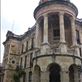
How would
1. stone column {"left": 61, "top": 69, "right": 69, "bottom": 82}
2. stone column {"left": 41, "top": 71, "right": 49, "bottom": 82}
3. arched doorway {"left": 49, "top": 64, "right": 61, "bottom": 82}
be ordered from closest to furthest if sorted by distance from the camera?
stone column {"left": 61, "top": 69, "right": 69, "bottom": 82}
stone column {"left": 41, "top": 71, "right": 49, "bottom": 82}
arched doorway {"left": 49, "top": 64, "right": 61, "bottom": 82}

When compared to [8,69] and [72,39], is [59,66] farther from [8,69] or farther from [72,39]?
[8,69]

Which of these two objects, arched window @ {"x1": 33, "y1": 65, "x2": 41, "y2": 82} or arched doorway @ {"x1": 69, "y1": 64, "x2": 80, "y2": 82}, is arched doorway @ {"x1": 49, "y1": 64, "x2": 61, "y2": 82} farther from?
arched doorway @ {"x1": 69, "y1": 64, "x2": 80, "y2": 82}

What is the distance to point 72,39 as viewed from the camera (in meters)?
26.9

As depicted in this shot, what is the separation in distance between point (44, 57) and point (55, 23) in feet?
24.4

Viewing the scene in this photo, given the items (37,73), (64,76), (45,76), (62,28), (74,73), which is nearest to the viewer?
(64,76)

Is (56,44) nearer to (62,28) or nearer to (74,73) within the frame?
(62,28)

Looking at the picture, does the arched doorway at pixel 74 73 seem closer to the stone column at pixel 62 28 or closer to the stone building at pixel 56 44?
the stone building at pixel 56 44

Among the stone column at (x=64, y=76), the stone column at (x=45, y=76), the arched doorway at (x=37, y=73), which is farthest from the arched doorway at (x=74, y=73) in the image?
the arched doorway at (x=37, y=73)

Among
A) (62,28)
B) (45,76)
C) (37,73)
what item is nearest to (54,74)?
(37,73)

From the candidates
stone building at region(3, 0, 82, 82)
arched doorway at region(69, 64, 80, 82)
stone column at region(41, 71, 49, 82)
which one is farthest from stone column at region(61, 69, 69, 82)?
stone column at region(41, 71, 49, 82)

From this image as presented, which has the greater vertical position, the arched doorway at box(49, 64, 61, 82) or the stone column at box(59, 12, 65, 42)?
the stone column at box(59, 12, 65, 42)

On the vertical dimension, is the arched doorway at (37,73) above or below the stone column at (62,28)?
below

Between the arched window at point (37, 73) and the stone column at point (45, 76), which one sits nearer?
the stone column at point (45, 76)

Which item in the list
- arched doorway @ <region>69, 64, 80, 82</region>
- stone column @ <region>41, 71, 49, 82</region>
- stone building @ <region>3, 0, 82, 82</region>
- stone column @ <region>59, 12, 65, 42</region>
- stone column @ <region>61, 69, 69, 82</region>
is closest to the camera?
stone column @ <region>61, 69, 69, 82</region>
